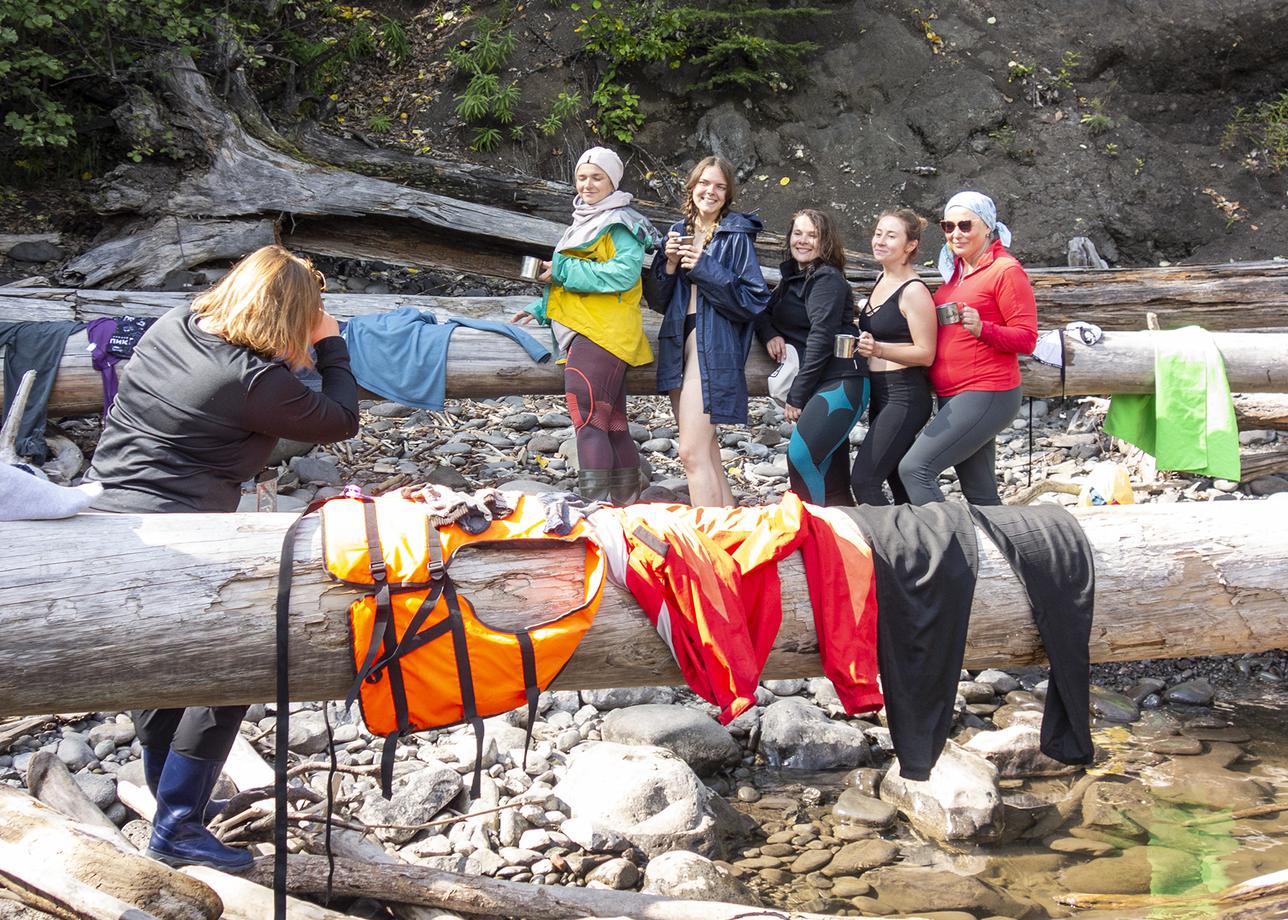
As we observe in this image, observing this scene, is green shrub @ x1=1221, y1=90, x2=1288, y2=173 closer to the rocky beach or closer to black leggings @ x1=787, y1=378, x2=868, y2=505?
the rocky beach

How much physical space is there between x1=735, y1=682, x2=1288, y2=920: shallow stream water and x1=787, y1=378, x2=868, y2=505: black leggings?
5.09 ft

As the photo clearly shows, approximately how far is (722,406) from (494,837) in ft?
8.40

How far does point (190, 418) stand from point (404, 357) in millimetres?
3431

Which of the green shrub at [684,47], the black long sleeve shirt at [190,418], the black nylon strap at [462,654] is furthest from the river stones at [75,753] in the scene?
the green shrub at [684,47]

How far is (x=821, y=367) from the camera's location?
6.05 metres

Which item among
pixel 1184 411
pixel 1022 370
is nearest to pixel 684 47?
pixel 1022 370

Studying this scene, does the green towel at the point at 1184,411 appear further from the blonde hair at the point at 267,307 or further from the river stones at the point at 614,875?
the blonde hair at the point at 267,307

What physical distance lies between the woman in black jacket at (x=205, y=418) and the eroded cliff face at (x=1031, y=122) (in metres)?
10.3

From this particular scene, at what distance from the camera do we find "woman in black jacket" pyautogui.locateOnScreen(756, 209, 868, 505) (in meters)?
6.01

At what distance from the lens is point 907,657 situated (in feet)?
11.8

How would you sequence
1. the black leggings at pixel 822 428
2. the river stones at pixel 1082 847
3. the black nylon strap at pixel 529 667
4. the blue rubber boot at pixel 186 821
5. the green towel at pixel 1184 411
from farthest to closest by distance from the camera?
the green towel at pixel 1184 411 → the black leggings at pixel 822 428 → the river stones at pixel 1082 847 → the blue rubber boot at pixel 186 821 → the black nylon strap at pixel 529 667

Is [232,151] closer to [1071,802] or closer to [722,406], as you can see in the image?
[722,406]

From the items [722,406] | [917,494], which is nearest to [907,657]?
[917,494]

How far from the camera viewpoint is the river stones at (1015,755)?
595cm
